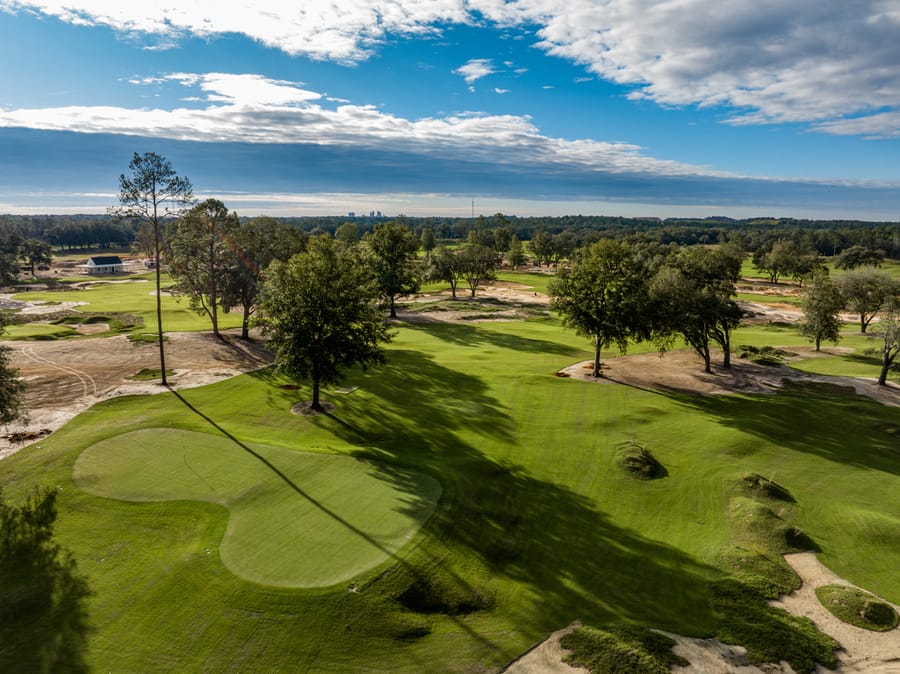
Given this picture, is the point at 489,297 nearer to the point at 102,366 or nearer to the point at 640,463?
the point at 102,366

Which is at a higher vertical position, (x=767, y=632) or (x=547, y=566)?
(x=547, y=566)

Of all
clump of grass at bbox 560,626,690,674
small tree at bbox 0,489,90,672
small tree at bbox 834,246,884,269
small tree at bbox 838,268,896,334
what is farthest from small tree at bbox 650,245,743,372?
small tree at bbox 834,246,884,269

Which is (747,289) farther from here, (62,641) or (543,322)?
(62,641)

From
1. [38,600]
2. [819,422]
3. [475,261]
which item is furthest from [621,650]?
[475,261]

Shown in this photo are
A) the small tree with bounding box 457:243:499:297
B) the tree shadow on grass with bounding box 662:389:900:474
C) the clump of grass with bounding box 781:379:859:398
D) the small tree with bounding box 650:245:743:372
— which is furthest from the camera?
the small tree with bounding box 457:243:499:297

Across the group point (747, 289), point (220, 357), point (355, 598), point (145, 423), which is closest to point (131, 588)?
point (355, 598)

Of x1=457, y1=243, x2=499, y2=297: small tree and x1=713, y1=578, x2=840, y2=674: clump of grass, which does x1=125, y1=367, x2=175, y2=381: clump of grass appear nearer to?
x1=713, y1=578, x2=840, y2=674: clump of grass

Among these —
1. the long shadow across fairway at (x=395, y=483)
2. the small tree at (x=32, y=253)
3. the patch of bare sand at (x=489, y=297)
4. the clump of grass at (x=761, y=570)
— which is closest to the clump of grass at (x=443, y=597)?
the long shadow across fairway at (x=395, y=483)
